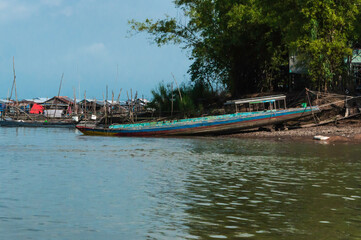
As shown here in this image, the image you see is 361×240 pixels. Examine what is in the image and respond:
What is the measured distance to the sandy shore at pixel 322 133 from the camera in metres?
26.5

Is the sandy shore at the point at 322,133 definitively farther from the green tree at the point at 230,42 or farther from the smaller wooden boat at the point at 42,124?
the smaller wooden boat at the point at 42,124

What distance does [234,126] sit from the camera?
31.3m

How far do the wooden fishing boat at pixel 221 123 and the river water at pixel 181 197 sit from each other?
11148 millimetres

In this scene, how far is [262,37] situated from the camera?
37.2 m

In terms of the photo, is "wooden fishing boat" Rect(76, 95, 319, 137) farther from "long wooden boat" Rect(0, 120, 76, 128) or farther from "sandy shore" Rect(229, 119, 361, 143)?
"long wooden boat" Rect(0, 120, 76, 128)

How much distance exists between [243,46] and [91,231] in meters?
32.8

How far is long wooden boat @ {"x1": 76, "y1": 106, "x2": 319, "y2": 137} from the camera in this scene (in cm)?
3034

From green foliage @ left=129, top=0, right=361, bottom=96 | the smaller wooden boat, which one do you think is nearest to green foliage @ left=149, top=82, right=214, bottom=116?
green foliage @ left=129, top=0, right=361, bottom=96

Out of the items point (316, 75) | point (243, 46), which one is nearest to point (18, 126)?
point (243, 46)

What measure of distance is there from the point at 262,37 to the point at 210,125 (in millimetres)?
9556

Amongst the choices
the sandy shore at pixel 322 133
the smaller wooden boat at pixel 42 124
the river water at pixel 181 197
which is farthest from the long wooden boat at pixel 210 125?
the smaller wooden boat at pixel 42 124

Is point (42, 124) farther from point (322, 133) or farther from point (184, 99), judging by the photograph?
point (322, 133)

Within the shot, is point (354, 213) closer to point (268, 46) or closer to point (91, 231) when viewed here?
point (91, 231)

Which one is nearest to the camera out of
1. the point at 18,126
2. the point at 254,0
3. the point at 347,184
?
the point at 347,184
